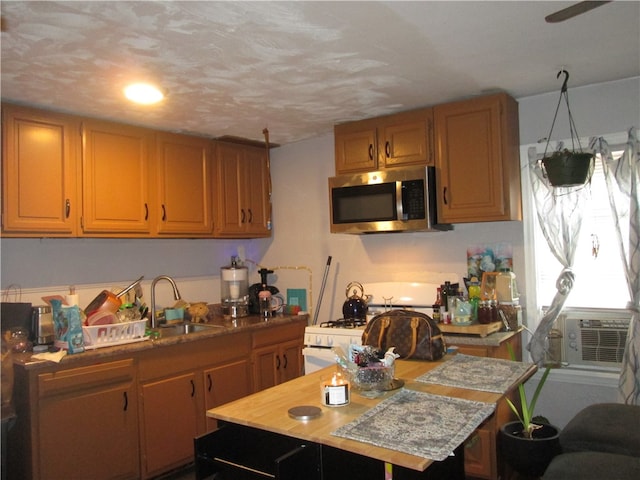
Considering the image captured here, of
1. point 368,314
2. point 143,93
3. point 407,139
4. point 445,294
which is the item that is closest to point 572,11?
point 407,139

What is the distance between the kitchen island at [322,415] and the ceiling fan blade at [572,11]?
142 centimetres

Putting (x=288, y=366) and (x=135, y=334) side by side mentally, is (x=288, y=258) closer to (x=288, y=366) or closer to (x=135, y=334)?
(x=288, y=366)

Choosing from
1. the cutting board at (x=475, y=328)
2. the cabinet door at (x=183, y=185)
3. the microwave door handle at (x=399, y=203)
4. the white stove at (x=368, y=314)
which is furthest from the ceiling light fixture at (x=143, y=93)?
the cutting board at (x=475, y=328)

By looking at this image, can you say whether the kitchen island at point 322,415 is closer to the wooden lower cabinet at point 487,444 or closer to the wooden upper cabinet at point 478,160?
the wooden lower cabinet at point 487,444

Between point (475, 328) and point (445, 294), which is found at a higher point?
point (445, 294)

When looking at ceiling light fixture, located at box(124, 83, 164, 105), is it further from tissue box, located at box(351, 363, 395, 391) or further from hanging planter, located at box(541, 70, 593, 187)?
hanging planter, located at box(541, 70, 593, 187)

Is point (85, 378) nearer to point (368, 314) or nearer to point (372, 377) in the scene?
point (372, 377)

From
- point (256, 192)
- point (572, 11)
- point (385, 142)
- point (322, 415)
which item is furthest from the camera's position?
point (256, 192)

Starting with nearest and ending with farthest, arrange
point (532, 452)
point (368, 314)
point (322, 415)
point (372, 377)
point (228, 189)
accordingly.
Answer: point (322, 415) < point (372, 377) < point (532, 452) < point (368, 314) < point (228, 189)

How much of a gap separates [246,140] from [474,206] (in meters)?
1.89

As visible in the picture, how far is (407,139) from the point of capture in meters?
3.38

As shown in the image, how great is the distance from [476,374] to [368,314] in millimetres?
1593

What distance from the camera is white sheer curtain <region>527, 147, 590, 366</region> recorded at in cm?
303

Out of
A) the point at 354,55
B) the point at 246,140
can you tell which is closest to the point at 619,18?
the point at 354,55
